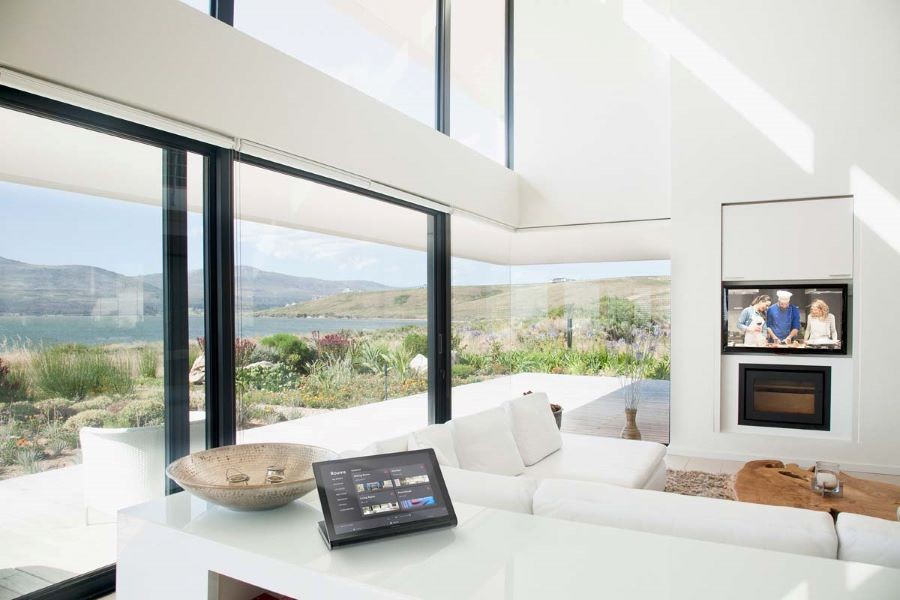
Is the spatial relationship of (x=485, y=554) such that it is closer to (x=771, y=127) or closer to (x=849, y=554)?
(x=849, y=554)

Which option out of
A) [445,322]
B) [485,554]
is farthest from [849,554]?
[445,322]

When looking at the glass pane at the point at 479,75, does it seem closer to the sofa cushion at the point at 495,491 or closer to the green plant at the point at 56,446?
the green plant at the point at 56,446

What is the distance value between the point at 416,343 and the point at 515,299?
1952 millimetres

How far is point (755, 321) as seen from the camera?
5.62m

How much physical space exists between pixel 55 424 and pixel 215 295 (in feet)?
3.20

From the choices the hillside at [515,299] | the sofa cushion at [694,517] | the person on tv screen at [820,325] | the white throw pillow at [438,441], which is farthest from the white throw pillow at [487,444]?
the person on tv screen at [820,325]

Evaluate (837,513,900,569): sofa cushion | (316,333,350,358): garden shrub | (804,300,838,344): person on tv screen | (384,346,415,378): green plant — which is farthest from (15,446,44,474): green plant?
(804,300,838,344): person on tv screen

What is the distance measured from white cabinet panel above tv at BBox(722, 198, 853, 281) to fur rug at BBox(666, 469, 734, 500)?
1.82m

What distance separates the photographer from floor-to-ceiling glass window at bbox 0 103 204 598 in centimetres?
240

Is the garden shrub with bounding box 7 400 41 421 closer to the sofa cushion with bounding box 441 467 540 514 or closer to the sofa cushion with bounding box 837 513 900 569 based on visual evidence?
the sofa cushion with bounding box 441 467 540 514

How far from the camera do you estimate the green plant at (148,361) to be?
9.38ft

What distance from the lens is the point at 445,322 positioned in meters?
5.48

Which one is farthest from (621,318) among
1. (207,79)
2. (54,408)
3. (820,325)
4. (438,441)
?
(54,408)

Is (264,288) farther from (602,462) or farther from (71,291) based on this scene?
(602,462)
